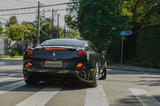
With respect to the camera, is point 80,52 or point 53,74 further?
point 80,52

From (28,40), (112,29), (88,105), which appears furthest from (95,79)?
(28,40)

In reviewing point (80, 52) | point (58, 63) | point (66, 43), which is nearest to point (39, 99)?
point (58, 63)

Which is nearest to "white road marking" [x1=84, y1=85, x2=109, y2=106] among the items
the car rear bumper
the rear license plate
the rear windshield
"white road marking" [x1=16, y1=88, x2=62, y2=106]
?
"white road marking" [x1=16, y1=88, x2=62, y2=106]

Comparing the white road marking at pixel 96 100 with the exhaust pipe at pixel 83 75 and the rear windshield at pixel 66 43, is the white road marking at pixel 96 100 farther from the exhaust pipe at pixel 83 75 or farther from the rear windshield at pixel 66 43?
the rear windshield at pixel 66 43

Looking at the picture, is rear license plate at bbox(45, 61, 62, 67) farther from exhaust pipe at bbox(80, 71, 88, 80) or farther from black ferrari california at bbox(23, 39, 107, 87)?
exhaust pipe at bbox(80, 71, 88, 80)

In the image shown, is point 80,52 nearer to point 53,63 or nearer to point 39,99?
point 53,63

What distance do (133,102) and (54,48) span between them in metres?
2.59

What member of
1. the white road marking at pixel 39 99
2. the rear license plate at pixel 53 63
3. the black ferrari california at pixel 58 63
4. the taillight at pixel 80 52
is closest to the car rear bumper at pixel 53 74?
the black ferrari california at pixel 58 63

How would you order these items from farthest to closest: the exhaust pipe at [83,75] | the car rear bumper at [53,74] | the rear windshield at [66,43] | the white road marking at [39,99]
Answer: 1. the rear windshield at [66,43]
2. the exhaust pipe at [83,75]
3. the car rear bumper at [53,74]
4. the white road marking at [39,99]

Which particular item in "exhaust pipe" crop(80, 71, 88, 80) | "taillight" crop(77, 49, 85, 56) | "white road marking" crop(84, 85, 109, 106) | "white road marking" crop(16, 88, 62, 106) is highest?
"taillight" crop(77, 49, 85, 56)

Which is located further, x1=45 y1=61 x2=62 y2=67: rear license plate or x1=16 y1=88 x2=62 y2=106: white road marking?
x1=45 y1=61 x2=62 y2=67: rear license plate

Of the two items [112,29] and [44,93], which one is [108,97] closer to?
[44,93]

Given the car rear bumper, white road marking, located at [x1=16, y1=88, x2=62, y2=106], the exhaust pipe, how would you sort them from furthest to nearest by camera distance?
the exhaust pipe
the car rear bumper
white road marking, located at [x1=16, y1=88, x2=62, y2=106]

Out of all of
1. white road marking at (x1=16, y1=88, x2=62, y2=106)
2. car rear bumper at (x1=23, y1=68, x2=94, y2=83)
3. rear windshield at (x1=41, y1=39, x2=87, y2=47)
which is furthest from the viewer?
rear windshield at (x1=41, y1=39, x2=87, y2=47)
